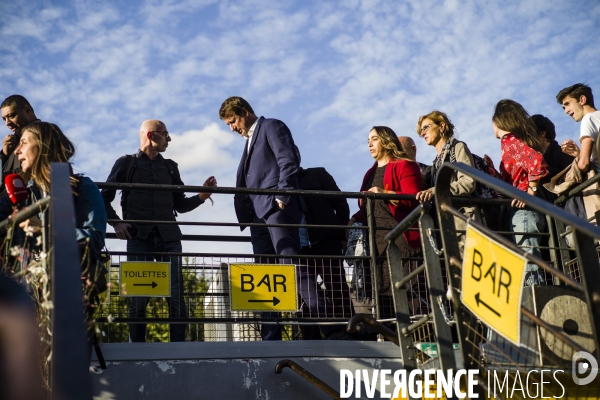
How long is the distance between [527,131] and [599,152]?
170 inches

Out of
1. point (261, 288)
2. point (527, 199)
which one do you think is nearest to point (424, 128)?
point (261, 288)

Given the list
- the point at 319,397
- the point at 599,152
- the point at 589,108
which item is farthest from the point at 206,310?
the point at 599,152

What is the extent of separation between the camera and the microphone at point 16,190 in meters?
4.79

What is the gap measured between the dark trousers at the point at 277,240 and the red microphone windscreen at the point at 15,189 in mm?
2749

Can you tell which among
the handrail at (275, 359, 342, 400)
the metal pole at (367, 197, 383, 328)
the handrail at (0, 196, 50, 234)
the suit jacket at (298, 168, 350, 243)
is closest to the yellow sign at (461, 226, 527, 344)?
the handrail at (0, 196, 50, 234)

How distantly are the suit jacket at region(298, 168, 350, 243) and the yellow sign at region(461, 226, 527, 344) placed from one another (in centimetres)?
419

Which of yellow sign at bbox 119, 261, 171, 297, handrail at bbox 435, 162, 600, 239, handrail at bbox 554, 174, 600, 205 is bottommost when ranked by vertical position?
handrail at bbox 435, 162, 600, 239

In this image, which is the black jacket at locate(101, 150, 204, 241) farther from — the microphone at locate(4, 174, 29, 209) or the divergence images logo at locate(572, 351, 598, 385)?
the divergence images logo at locate(572, 351, 598, 385)

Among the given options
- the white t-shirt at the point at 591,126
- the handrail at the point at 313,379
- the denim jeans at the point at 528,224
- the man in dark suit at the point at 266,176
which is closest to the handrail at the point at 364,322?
the handrail at the point at 313,379

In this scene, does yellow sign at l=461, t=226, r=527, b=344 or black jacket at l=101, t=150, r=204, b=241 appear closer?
yellow sign at l=461, t=226, r=527, b=344

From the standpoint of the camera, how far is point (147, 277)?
6.77 m

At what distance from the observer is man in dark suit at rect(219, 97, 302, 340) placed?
761 centimetres

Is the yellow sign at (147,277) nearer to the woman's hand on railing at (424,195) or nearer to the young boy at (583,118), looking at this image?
the woman's hand on railing at (424,195)

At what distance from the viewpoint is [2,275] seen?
281 cm
